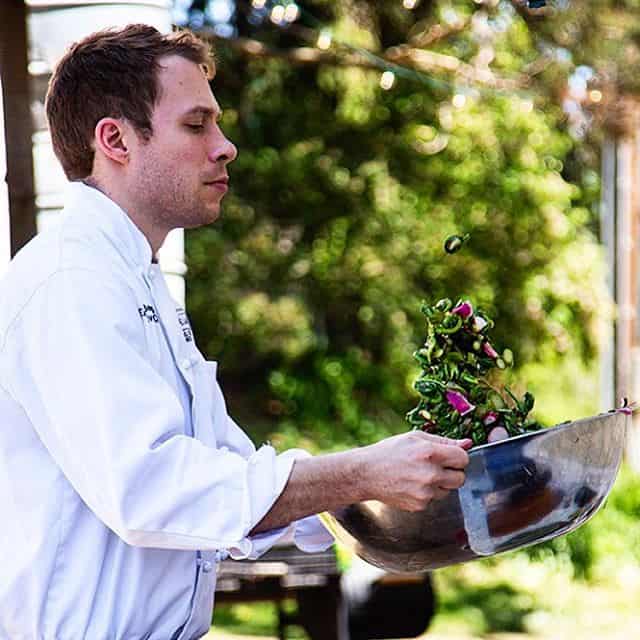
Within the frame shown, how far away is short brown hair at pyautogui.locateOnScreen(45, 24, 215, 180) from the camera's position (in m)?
1.77

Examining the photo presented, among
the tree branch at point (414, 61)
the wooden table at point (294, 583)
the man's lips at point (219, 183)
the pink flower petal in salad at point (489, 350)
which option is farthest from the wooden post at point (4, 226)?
the tree branch at point (414, 61)

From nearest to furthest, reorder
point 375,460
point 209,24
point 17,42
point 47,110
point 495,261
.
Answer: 1. point 375,460
2. point 47,110
3. point 17,42
4. point 209,24
5. point 495,261

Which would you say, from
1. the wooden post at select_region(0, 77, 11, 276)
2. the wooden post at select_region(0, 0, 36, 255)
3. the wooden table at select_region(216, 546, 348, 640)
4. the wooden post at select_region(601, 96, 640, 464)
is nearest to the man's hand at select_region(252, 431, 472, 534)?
the wooden post at select_region(0, 77, 11, 276)

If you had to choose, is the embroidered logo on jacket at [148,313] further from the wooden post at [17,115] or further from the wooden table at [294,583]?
the wooden table at [294,583]

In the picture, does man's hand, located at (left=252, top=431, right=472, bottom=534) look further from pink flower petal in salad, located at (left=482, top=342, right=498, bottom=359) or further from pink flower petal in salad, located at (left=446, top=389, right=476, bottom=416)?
pink flower petal in salad, located at (left=482, top=342, right=498, bottom=359)

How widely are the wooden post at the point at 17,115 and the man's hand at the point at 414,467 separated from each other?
64.5 inches

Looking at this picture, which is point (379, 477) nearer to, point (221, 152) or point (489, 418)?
point (489, 418)

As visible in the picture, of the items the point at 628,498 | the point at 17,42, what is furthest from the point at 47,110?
the point at 628,498

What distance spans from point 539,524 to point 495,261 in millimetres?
6899

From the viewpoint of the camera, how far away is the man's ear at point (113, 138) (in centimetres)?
178

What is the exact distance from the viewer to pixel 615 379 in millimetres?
8773

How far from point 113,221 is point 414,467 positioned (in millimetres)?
525

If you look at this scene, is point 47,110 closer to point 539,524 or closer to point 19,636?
point 19,636

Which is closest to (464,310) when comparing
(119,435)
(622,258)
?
(119,435)
